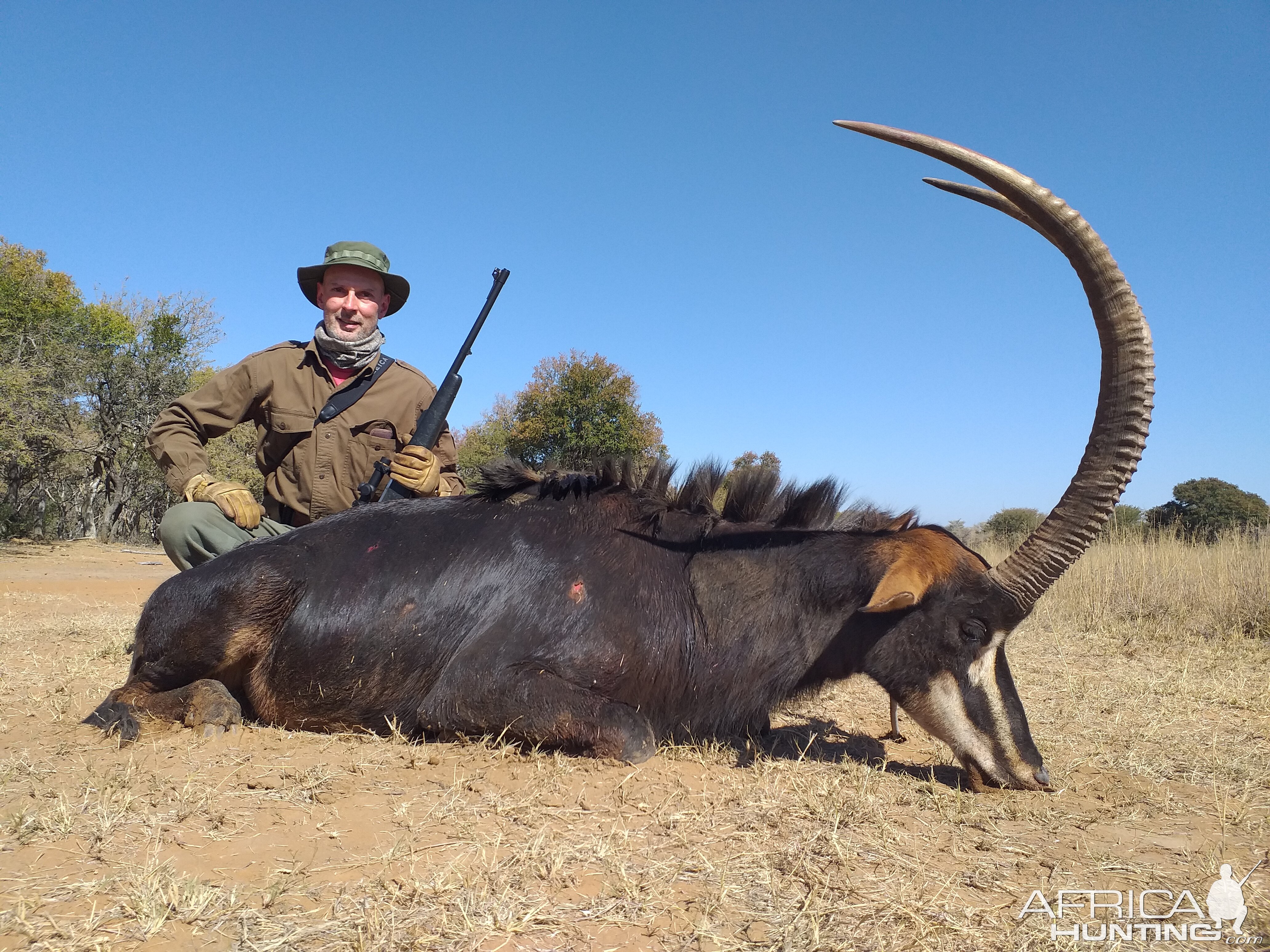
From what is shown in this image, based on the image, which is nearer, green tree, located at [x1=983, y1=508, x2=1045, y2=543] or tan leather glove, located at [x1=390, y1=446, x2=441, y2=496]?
tan leather glove, located at [x1=390, y1=446, x2=441, y2=496]

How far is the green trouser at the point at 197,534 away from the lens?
4.23 m

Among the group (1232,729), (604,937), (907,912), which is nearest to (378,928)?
(604,937)

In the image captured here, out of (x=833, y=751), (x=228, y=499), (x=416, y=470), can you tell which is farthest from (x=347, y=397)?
(x=833, y=751)

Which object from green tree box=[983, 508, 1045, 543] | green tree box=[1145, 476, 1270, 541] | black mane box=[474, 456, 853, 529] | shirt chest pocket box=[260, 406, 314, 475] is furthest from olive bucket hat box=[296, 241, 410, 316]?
green tree box=[1145, 476, 1270, 541]

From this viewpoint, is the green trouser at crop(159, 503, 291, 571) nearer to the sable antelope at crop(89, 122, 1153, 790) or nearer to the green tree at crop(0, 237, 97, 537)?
the sable antelope at crop(89, 122, 1153, 790)

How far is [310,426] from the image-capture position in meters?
4.73

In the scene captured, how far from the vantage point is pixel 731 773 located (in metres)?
3.22

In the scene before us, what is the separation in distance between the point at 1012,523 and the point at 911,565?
23.3 m

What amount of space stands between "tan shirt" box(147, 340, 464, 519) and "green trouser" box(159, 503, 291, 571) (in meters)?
0.35

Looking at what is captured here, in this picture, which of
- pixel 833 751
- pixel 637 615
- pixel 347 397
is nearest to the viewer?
pixel 637 615

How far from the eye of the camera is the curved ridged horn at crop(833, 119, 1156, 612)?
306 cm

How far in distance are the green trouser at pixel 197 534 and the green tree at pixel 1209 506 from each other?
21.8 m

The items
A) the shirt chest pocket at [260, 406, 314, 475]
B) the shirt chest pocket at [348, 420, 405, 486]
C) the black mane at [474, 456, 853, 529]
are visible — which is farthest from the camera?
the shirt chest pocket at [348, 420, 405, 486]

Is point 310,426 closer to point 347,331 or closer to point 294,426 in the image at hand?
point 294,426
